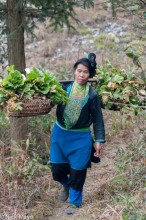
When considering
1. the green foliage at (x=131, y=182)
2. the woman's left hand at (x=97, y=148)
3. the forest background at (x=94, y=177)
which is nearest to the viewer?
the green foliage at (x=131, y=182)

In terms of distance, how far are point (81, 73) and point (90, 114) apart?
0.51 m

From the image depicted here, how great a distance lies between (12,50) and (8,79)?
6.54 ft

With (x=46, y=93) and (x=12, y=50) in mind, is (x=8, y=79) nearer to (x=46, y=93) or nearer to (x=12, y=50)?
(x=46, y=93)

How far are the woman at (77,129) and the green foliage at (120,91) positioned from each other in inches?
9.3

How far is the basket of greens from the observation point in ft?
14.4

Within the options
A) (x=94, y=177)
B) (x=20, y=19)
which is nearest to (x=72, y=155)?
(x=94, y=177)

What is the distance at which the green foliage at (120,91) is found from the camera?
4926mm

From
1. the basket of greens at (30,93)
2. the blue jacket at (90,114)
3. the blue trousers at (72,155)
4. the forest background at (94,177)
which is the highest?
the basket of greens at (30,93)

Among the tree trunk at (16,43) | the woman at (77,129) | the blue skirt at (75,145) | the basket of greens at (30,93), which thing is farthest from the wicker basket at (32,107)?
the tree trunk at (16,43)

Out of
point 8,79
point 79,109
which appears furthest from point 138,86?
point 8,79

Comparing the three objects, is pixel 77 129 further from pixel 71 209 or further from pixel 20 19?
pixel 20 19

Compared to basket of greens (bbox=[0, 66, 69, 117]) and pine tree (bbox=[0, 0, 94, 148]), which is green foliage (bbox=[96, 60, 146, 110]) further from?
pine tree (bbox=[0, 0, 94, 148])

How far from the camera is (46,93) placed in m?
4.49

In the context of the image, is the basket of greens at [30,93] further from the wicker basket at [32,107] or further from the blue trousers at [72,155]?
the blue trousers at [72,155]
